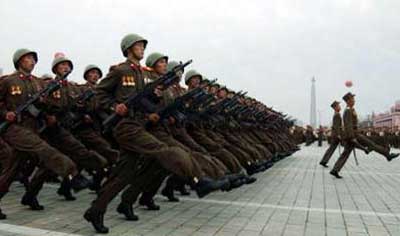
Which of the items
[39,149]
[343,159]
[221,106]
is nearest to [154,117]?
[39,149]

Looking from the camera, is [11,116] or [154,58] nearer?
[11,116]

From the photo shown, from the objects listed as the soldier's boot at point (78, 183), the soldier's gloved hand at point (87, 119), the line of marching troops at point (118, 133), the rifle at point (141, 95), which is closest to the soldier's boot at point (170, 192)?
the line of marching troops at point (118, 133)

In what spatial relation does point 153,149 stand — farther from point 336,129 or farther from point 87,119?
point 336,129

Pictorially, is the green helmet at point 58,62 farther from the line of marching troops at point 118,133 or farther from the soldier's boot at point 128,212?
the soldier's boot at point 128,212

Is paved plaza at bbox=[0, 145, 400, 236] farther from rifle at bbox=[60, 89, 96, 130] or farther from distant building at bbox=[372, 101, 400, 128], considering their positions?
distant building at bbox=[372, 101, 400, 128]

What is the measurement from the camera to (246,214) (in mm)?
7059

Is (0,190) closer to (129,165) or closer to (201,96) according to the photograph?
(129,165)

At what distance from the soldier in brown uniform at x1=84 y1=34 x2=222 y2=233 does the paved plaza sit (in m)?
0.43

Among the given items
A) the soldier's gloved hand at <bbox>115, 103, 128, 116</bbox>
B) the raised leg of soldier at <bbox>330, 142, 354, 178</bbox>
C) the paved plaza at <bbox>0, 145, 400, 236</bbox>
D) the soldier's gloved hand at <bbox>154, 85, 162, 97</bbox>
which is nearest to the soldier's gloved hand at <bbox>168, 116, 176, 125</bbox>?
the soldier's gloved hand at <bbox>154, 85, 162, 97</bbox>

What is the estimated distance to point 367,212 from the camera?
7430 millimetres

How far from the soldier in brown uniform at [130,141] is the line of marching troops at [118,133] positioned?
0.01 meters

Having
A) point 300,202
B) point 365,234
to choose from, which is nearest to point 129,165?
point 365,234

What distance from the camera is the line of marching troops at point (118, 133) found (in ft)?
19.4

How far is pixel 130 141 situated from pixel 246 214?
6.75 feet
